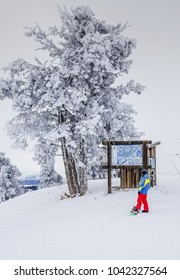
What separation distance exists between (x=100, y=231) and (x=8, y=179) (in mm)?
34714

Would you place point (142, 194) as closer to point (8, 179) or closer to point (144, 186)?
point (144, 186)

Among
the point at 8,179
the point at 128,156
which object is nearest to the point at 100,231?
the point at 128,156

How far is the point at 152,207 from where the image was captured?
13.3 metres

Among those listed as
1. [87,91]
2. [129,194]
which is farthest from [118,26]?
[129,194]

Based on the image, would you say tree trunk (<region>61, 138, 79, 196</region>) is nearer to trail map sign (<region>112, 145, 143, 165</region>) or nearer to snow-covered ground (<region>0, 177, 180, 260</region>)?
snow-covered ground (<region>0, 177, 180, 260</region>)

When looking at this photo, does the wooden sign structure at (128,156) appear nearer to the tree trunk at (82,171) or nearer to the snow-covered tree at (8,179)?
the tree trunk at (82,171)

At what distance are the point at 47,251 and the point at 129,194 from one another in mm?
8458

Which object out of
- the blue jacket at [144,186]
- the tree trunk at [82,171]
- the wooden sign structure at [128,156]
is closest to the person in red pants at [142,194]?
the blue jacket at [144,186]

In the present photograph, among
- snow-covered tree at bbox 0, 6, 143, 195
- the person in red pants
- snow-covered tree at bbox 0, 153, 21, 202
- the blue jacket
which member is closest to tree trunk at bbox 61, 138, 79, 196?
→ snow-covered tree at bbox 0, 6, 143, 195

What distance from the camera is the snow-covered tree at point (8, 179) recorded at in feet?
140

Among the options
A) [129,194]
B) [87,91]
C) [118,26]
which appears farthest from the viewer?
[118,26]

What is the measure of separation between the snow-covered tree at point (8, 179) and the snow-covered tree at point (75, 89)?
83.1 feet

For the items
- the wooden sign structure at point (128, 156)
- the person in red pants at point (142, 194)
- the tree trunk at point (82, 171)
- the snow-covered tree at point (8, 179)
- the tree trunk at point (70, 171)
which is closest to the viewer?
the person in red pants at point (142, 194)

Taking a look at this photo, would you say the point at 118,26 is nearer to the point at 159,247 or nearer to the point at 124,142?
the point at 124,142
